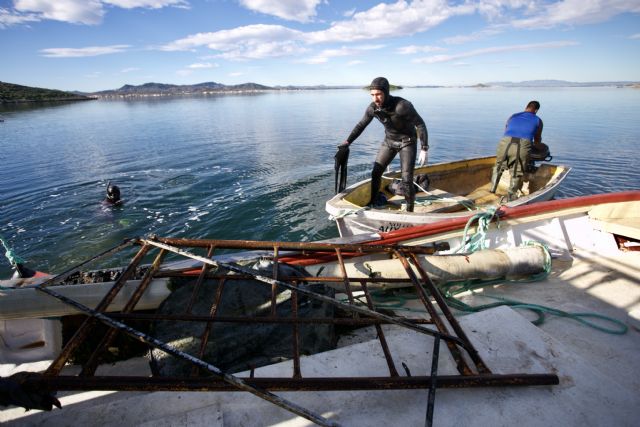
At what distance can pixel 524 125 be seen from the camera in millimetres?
7941

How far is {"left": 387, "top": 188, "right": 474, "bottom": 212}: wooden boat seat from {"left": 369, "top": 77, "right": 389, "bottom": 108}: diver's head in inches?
117

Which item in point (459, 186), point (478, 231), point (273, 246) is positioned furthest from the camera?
point (459, 186)

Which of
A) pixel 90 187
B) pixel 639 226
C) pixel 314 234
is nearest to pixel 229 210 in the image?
pixel 314 234

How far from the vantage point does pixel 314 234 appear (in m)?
8.52

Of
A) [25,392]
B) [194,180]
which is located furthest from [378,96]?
[194,180]

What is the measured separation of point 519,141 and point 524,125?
1.32ft

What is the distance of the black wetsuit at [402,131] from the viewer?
6.20 metres

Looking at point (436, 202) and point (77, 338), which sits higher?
point (77, 338)

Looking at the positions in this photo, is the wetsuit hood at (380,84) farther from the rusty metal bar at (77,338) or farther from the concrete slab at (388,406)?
the concrete slab at (388,406)

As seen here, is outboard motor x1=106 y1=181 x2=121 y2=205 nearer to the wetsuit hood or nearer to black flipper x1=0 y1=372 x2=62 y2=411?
the wetsuit hood

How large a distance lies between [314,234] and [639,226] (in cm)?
625

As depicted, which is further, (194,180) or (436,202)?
(194,180)

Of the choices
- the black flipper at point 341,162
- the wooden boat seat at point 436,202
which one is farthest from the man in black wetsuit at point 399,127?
the wooden boat seat at point 436,202

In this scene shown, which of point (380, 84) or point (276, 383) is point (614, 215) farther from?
point (276, 383)
